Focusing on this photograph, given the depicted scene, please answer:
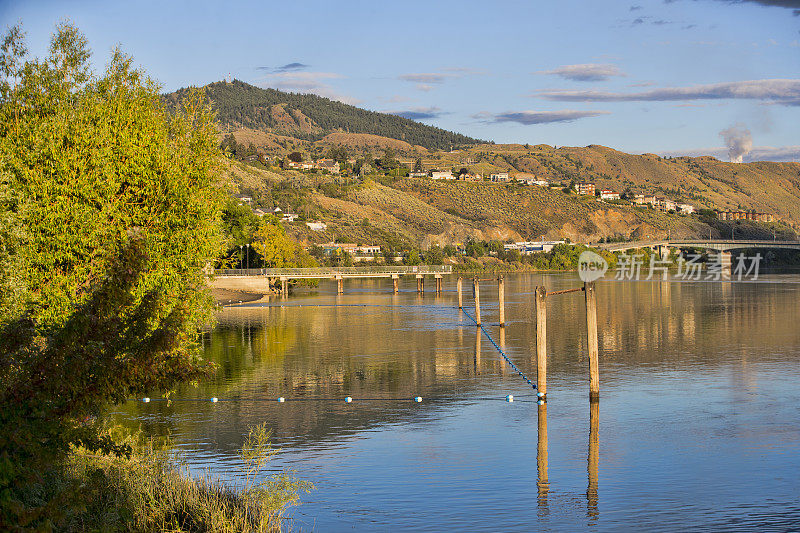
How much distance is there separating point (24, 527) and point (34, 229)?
36.9 feet

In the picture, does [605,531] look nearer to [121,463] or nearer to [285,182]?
[121,463]

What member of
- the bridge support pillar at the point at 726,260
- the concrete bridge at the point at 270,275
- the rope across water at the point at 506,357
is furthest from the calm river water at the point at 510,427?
the bridge support pillar at the point at 726,260

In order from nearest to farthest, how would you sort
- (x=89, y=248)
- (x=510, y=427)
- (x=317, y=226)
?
(x=89, y=248) → (x=510, y=427) → (x=317, y=226)

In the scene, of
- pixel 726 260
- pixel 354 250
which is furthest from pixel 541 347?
pixel 726 260

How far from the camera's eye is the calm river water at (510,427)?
17219 mm

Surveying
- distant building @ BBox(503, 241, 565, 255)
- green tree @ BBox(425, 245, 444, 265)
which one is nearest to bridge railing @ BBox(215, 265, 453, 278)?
green tree @ BBox(425, 245, 444, 265)

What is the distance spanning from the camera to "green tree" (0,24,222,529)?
10.5 m

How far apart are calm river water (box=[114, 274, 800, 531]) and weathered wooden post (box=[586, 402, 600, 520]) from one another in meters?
0.06

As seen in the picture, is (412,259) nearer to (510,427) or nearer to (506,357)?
(506,357)

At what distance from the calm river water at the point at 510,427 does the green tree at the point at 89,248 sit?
15.7 ft

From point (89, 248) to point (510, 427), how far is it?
12.5 m

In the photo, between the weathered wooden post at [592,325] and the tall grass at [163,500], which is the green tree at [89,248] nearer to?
the tall grass at [163,500]

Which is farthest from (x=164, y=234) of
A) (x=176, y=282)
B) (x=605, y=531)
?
(x=605, y=531)

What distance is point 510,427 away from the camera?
80.2ft
